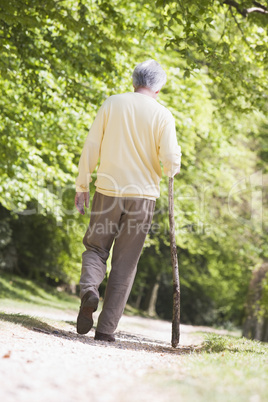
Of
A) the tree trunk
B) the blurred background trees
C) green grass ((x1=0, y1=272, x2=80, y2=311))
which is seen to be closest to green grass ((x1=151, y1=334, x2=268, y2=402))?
the blurred background trees

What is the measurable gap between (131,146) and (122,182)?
34 centimetres

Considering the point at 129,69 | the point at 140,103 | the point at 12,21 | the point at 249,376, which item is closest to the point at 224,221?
the point at 129,69

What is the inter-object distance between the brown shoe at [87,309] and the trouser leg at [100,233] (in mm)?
267

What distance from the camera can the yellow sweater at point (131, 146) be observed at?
16.4 feet

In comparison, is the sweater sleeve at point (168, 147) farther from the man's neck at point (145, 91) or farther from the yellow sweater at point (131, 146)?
the man's neck at point (145, 91)

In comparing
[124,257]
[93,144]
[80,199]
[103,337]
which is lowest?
[103,337]

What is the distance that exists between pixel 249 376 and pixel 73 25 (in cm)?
669

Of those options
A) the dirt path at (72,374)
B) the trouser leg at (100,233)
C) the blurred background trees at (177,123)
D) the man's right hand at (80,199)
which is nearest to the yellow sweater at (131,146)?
the trouser leg at (100,233)

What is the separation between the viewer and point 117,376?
294cm

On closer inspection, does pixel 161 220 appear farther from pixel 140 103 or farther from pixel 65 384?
pixel 65 384

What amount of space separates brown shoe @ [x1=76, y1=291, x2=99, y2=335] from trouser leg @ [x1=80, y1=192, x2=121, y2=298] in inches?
10.5

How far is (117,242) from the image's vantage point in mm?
5074

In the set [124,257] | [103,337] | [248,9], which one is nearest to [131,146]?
[124,257]

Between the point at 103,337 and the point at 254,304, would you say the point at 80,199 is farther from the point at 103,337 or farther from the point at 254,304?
the point at 254,304
